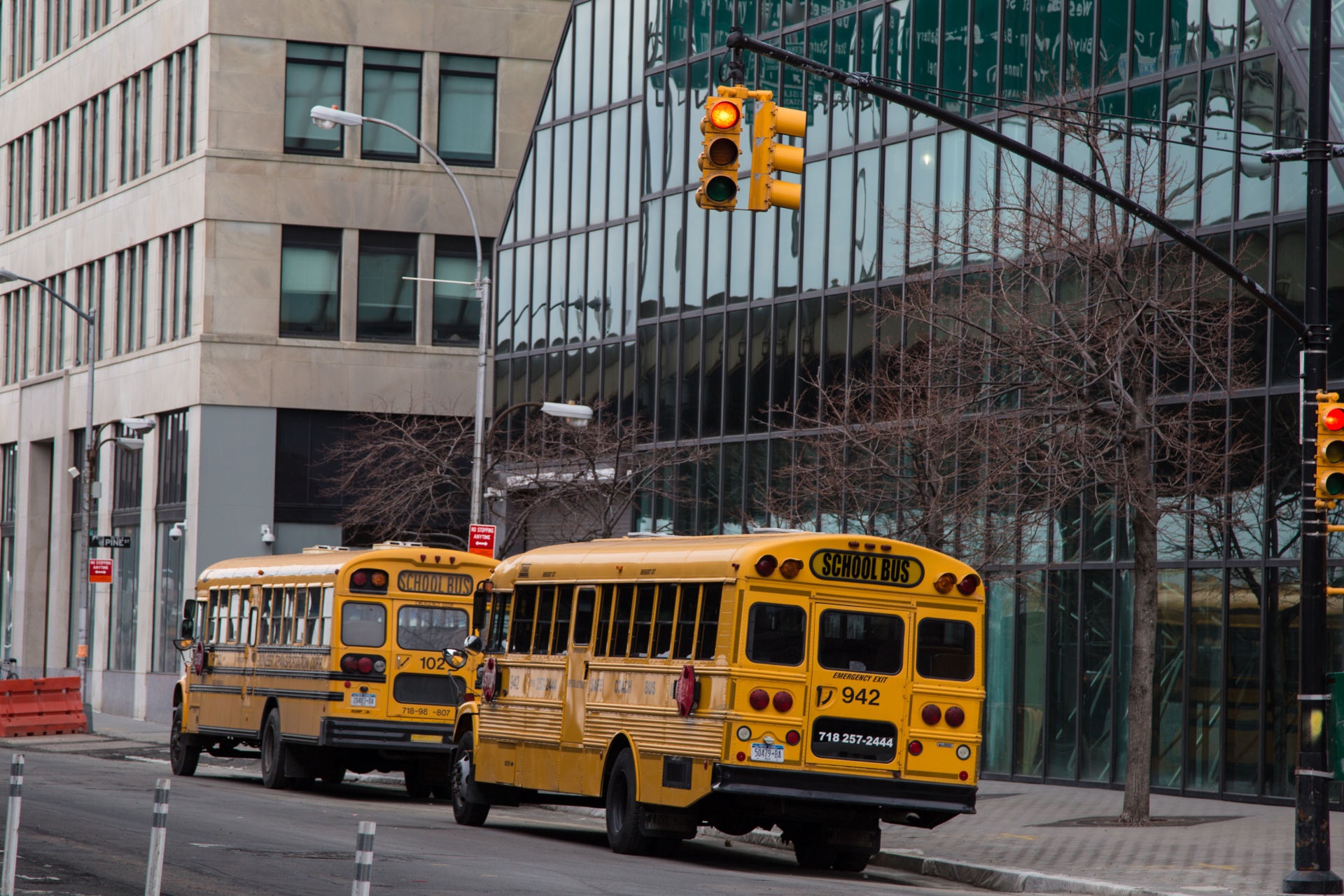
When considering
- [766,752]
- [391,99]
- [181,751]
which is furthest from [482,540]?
[391,99]

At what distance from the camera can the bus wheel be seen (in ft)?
94.3

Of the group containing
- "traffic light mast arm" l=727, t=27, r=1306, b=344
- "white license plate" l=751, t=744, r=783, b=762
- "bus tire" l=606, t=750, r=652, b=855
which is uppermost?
"traffic light mast arm" l=727, t=27, r=1306, b=344

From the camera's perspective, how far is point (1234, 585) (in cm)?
2555

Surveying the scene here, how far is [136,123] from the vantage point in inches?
2031

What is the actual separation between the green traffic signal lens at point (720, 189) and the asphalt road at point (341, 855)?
488 centimetres

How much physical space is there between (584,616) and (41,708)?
22.8 m

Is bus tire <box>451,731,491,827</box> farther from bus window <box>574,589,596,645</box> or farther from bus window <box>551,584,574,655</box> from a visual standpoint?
bus window <box>574,589,596,645</box>

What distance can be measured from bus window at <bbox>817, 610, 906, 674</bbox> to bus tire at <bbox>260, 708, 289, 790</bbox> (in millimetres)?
10364

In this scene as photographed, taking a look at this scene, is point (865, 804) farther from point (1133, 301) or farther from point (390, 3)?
point (390, 3)

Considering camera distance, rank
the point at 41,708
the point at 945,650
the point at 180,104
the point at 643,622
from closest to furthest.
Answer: the point at 945,650
the point at 643,622
the point at 41,708
the point at 180,104

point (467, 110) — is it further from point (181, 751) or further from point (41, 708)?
point (181, 751)

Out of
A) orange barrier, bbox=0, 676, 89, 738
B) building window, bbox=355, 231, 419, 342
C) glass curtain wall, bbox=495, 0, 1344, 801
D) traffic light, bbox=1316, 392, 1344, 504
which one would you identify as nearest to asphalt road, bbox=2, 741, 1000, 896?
traffic light, bbox=1316, 392, 1344, 504

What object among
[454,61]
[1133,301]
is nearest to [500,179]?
[454,61]

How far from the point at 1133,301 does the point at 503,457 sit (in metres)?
18.7
